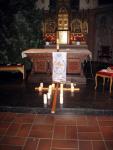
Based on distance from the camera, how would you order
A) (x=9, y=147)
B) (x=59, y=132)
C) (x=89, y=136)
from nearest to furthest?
(x=9, y=147), (x=89, y=136), (x=59, y=132)

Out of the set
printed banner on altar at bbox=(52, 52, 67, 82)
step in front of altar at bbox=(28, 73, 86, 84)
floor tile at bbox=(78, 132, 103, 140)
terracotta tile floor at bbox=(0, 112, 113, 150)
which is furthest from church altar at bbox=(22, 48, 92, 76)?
floor tile at bbox=(78, 132, 103, 140)

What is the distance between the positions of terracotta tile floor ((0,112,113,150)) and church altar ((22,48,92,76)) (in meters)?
3.25

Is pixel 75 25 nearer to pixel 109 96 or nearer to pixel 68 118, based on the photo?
pixel 109 96

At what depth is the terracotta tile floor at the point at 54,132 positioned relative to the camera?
3941mm

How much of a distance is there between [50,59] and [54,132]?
4.35 meters

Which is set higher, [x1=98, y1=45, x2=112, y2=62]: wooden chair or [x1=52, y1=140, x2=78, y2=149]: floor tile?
[x1=98, y1=45, x2=112, y2=62]: wooden chair

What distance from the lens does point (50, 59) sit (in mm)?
8438

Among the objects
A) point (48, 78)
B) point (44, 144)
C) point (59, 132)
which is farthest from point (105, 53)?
point (44, 144)

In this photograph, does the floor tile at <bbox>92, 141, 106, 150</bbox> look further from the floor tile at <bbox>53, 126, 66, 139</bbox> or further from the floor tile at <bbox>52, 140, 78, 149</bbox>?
the floor tile at <bbox>53, 126, 66, 139</bbox>

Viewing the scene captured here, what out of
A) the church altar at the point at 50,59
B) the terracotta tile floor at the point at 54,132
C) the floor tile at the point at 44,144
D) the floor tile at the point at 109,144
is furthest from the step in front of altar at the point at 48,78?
the floor tile at the point at 44,144

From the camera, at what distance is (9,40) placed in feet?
33.1

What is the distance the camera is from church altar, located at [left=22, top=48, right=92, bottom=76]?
26.5 ft

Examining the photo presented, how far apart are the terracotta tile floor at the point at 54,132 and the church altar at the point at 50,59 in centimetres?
325

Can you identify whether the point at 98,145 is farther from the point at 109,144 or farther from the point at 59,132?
the point at 59,132
